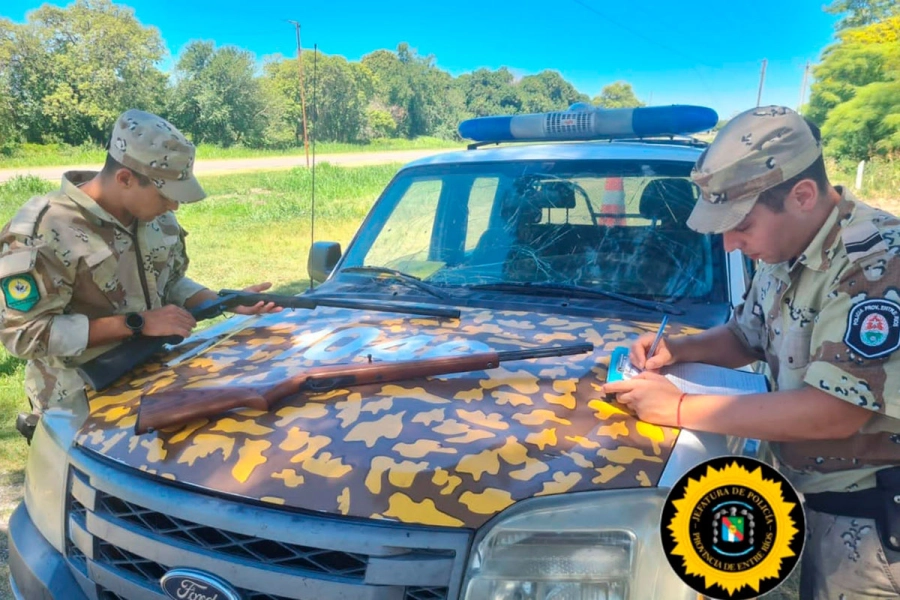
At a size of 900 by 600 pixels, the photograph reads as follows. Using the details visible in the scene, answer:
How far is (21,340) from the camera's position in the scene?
222cm

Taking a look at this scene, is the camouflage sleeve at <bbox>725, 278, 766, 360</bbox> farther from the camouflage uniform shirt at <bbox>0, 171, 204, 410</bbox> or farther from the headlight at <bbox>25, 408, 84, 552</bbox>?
the camouflage uniform shirt at <bbox>0, 171, 204, 410</bbox>

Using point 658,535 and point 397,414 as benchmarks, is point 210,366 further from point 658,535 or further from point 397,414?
point 658,535

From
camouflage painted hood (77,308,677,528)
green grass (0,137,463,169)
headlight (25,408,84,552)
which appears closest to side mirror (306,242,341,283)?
camouflage painted hood (77,308,677,528)

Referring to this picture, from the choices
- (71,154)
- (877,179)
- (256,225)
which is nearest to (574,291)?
(256,225)

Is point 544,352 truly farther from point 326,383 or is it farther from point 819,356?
point 819,356

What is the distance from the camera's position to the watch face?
2.28 metres

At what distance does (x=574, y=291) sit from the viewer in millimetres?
2600

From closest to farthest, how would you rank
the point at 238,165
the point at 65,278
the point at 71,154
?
the point at 65,278 → the point at 238,165 → the point at 71,154

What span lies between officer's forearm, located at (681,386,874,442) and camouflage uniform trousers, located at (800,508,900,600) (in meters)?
0.22

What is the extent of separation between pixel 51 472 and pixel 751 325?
1.98 m

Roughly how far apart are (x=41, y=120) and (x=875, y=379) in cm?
3293

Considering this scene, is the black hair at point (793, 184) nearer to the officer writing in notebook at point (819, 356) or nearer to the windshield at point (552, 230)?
the officer writing in notebook at point (819, 356)

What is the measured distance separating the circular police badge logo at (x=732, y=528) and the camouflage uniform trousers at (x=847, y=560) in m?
0.11

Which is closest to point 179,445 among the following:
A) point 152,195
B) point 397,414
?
point 397,414
